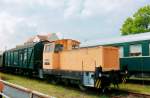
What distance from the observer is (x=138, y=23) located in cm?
5684

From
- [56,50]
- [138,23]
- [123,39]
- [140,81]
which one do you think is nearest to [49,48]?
[56,50]

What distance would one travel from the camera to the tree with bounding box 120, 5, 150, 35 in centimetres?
5638

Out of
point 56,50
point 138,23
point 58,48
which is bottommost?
point 56,50

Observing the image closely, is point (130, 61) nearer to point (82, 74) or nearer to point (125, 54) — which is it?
point (125, 54)

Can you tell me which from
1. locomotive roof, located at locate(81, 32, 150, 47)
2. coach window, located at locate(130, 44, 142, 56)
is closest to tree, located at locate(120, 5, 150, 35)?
locomotive roof, located at locate(81, 32, 150, 47)

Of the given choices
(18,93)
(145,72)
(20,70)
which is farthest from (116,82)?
(20,70)

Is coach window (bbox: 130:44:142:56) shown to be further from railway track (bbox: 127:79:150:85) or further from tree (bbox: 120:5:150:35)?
tree (bbox: 120:5:150:35)

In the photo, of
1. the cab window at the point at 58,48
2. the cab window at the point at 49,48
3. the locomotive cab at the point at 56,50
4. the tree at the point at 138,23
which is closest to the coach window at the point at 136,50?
the locomotive cab at the point at 56,50

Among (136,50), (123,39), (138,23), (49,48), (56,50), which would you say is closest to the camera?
(56,50)

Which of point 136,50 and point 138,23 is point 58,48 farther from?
point 138,23

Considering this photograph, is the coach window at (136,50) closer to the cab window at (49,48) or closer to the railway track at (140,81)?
the railway track at (140,81)

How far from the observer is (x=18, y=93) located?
9.30 metres

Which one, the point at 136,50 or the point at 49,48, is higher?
the point at 49,48

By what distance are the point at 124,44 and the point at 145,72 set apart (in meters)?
2.78
